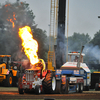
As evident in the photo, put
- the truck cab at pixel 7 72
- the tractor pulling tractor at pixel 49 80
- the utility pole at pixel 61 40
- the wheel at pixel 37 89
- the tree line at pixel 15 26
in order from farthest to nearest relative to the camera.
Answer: the tree line at pixel 15 26 → the truck cab at pixel 7 72 → the utility pole at pixel 61 40 → the tractor pulling tractor at pixel 49 80 → the wheel at pixel 37 89

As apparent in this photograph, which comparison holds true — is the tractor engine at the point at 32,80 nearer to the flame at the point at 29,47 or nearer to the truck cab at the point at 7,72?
the flame at the point at 29,47

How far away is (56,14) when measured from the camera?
35.2 meters

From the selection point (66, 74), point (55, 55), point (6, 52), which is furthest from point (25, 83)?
point (6, 52)

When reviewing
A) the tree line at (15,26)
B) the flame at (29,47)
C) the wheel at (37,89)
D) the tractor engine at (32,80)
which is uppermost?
the tree line at (15,26)

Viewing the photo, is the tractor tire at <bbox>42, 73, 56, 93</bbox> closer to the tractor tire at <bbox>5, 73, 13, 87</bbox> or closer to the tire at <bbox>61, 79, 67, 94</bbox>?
the tire at <bbox>61, 79, 67, 94</bbox>

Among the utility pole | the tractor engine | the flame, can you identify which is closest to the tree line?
the utility pole

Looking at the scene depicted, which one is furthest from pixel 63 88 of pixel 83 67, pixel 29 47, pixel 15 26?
pixel 15 26

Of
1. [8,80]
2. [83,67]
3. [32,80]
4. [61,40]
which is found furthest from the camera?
[8,80]

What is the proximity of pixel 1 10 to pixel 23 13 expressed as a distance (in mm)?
5056

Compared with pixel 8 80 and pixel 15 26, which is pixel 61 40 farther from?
pixel 15 26

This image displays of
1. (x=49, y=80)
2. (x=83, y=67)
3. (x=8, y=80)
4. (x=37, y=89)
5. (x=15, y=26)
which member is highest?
(x=15, y=26)

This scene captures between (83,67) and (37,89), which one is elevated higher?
(83,67)

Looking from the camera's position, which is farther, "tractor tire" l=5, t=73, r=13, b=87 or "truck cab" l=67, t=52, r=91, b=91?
"tractor tire" l=5, t=73, r=13, b=87

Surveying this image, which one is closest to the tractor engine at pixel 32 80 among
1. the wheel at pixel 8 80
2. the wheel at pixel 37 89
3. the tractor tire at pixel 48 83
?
the wheel at pixel 37 89
